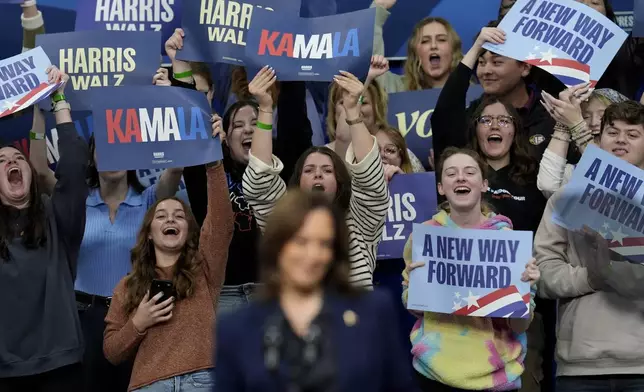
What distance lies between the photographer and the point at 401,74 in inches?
272

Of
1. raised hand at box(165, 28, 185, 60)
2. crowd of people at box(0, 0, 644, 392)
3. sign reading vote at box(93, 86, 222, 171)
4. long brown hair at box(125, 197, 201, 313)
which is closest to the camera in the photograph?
crowd of people at box(0, 0, 644, 392)

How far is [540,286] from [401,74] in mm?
2109

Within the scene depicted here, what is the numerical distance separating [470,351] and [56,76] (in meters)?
2.19

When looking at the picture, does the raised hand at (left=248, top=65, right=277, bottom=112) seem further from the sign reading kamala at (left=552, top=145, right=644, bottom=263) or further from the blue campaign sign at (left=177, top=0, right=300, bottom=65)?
the sign reading kamala at (left=552, top=145, right=644, bottom=263)

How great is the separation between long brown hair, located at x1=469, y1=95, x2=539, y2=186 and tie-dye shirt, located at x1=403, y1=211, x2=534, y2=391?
557 millimetres

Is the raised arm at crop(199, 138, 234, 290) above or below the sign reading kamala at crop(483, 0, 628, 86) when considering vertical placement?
below

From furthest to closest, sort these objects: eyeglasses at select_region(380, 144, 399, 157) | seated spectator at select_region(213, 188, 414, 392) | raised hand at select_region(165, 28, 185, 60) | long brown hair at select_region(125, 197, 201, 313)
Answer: eyeglasses at select_region(380, 144, 399, 157) → raised hand at select_region(165, 28, 185, 60) → long brown hair at select_region(125, 197, 201, 313) → seated spectator at select_region(213, 188, 414, 392)

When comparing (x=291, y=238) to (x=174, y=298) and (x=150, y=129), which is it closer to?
(x=174, y=298)

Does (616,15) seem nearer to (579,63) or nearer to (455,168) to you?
(579,63)

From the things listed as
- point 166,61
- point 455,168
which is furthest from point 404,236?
point 166,61

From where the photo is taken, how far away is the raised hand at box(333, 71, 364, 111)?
5180 millimetres

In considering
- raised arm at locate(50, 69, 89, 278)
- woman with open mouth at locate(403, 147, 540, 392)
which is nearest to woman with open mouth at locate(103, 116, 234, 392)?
raised arm at locate(50, 69, 89, 278)

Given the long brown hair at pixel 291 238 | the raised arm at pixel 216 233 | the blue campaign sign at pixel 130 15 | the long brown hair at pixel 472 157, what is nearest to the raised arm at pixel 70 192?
the raised arm at pixel 216 233

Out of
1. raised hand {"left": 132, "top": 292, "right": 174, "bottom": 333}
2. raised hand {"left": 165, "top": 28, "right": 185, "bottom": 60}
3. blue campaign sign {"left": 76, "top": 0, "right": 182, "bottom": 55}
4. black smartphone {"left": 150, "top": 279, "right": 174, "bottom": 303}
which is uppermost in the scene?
blue campaign sign {"left": 76, "top": 0, "right": 182, "bottom": 55}
